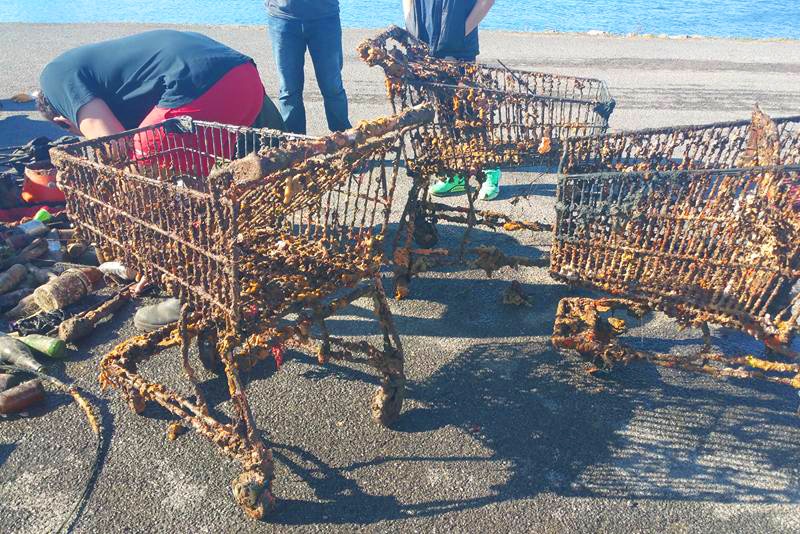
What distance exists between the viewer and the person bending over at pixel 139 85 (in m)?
4.05

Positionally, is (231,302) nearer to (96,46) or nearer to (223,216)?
(223,216)

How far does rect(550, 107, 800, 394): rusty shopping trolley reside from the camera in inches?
123

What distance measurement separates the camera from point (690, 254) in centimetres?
327

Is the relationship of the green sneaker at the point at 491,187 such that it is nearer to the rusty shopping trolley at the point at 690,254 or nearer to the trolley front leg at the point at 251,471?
the rusty shopping trolley at the point at 690,254

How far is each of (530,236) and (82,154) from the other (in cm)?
360

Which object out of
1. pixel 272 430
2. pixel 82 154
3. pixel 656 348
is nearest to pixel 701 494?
pixel 656 348

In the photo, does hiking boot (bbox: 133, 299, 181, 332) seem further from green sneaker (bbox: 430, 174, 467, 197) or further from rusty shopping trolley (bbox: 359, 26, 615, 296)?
green sneaker (bbox: 430, 174, 467, 197)

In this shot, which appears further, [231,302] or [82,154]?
[82,154]

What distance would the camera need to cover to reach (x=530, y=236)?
528 cm

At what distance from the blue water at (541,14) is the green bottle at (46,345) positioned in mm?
18583

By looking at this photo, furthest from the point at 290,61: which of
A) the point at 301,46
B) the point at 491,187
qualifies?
the point at 491,187

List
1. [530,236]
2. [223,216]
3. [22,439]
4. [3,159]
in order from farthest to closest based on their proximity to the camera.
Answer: [3,159] < [530,236] < [22,439] < [223,216]

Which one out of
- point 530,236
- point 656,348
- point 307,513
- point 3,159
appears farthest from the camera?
point 3,159

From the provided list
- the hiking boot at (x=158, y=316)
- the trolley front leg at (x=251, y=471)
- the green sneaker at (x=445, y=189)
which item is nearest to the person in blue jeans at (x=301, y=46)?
the green sneaker at (x=445, y=189)
